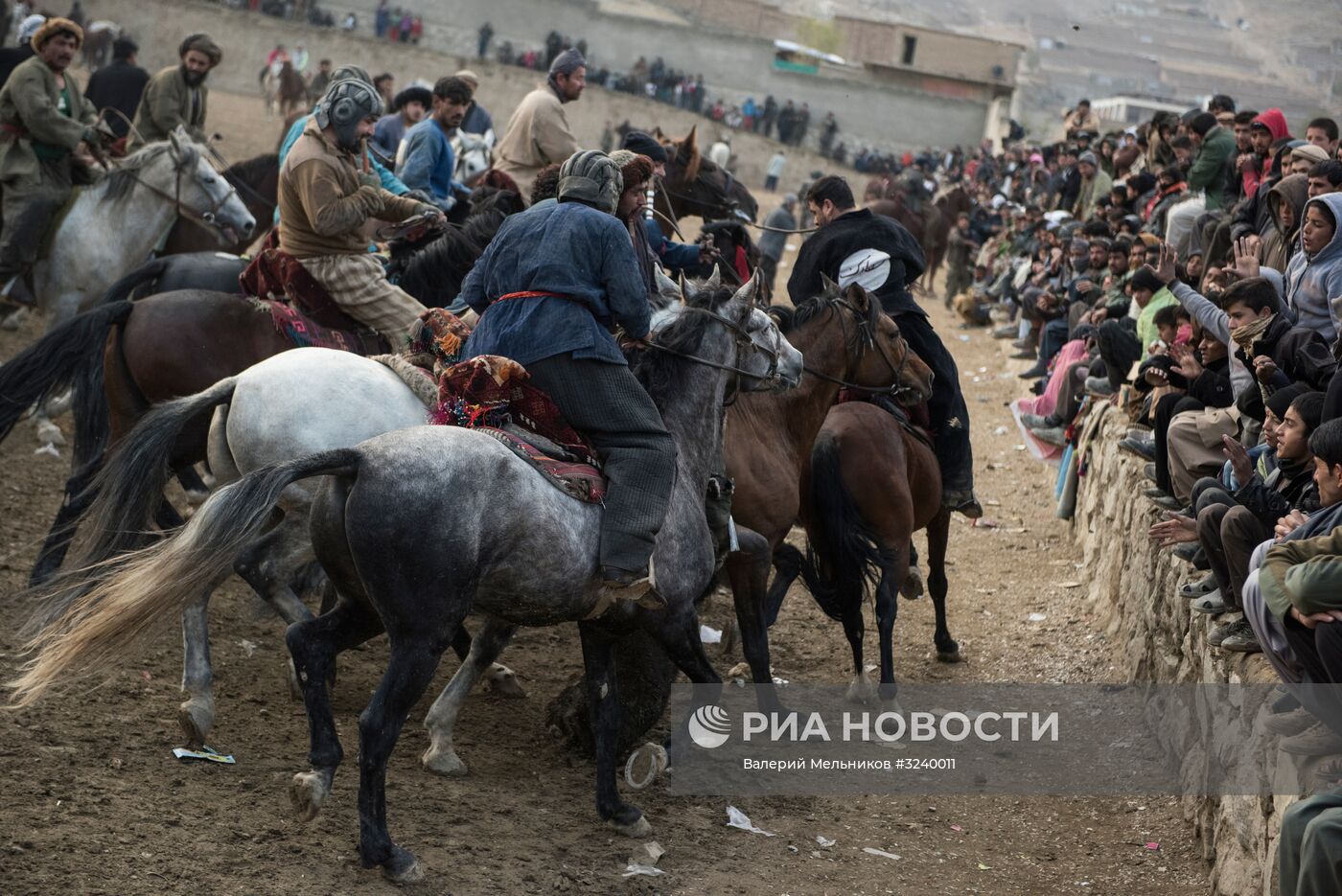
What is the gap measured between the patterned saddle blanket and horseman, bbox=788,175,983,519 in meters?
2.45

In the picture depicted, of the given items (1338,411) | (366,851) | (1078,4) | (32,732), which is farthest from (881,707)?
(1078,4)

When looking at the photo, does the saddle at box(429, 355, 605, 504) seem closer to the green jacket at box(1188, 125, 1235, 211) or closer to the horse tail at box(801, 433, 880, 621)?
the horse tail at box(801, 433, 880, 621)

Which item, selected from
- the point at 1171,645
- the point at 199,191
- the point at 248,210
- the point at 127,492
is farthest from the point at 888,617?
the point at 248,210

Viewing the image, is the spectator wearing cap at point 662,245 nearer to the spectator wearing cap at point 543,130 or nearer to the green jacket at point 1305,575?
the spectator wearing cap at point 543,130

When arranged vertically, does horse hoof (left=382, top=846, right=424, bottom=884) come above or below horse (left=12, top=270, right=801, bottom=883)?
below

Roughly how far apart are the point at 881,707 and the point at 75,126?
714 centimetres

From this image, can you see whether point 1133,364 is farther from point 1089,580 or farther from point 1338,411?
point 1338,411

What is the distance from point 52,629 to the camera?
4.70 metres

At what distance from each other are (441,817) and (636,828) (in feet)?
2.44

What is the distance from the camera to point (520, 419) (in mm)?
5027

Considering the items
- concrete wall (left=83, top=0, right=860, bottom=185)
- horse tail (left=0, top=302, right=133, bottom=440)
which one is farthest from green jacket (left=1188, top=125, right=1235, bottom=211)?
concrete wall (left=83, top=0, right=860, bottom=185)

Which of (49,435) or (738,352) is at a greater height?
(738,352)

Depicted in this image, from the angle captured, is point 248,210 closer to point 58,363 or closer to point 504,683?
point 58,363

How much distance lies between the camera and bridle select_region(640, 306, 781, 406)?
5504 mm
